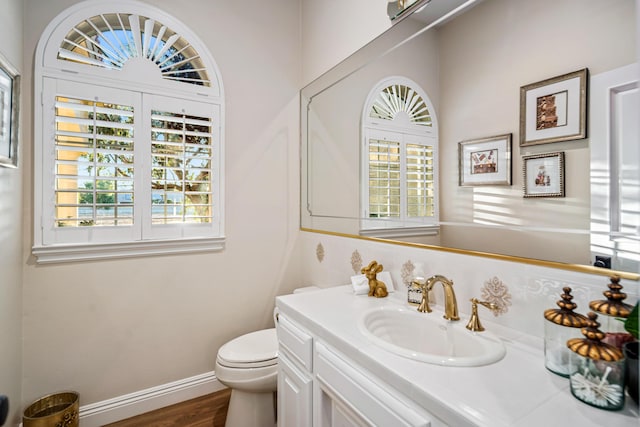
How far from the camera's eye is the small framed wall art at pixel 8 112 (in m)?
1.28

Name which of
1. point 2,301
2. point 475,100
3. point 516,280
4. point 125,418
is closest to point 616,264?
Result: point 516,280

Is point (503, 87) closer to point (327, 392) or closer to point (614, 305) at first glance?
point (614, 305)

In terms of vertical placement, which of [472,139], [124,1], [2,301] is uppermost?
[124,1]

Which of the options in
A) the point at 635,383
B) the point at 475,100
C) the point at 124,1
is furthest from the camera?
the point at 124,1

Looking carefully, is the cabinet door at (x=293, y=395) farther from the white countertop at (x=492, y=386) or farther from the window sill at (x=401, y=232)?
the window sill at (x=401, y=232)

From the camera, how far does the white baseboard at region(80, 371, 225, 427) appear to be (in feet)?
5.84

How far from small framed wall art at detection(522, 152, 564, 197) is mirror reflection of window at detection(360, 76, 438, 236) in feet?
1.25

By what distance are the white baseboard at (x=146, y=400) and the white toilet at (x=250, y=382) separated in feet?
1.48

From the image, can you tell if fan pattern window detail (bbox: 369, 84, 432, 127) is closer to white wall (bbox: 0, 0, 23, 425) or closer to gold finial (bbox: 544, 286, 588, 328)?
gold finial (bbox: 544, 286, 588, 328)

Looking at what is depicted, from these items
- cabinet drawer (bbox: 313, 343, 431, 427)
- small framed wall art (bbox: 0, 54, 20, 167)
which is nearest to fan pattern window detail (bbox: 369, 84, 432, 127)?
cabinet drawer (bbox: 313, 343, 431, 427)

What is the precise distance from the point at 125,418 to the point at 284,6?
9.52 ft

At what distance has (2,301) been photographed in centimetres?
139

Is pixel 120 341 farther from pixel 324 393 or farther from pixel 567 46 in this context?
pixel 567 46

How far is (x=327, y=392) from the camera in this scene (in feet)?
3.66
